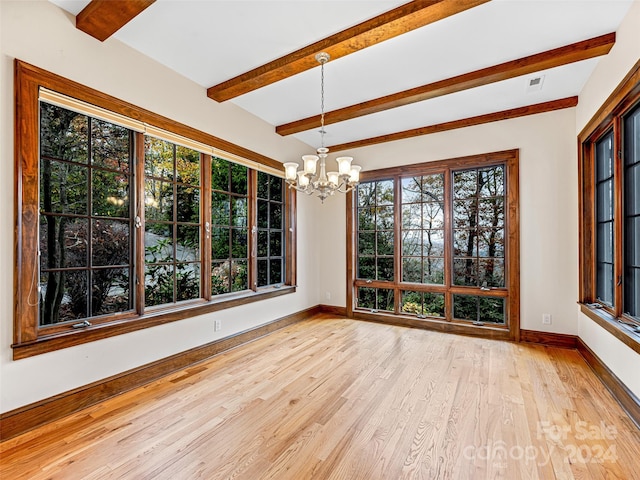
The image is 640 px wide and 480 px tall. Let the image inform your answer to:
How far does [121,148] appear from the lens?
2.67 meters

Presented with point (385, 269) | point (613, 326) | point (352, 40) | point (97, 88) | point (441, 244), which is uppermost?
point (352, 40)

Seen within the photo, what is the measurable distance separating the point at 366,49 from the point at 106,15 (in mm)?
2033

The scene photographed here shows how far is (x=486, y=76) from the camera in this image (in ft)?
9.66

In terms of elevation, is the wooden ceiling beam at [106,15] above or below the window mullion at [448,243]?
above

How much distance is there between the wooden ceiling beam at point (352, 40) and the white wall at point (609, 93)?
1202mm

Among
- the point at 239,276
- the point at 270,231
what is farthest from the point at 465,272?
the point at 239,276

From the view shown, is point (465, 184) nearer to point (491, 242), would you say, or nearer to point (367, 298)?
point (491, 242)

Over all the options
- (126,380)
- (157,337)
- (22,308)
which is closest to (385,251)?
(157,337)

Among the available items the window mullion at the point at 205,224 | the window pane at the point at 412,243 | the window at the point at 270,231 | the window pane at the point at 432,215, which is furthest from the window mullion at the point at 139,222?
the window pane at the point at 432,215

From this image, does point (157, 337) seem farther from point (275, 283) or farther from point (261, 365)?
point (275, 283)

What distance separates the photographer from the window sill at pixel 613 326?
2167 millimetres

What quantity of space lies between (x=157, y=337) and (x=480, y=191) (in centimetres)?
433

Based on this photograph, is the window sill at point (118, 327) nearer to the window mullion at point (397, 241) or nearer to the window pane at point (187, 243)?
the window pane at point (187, 243)

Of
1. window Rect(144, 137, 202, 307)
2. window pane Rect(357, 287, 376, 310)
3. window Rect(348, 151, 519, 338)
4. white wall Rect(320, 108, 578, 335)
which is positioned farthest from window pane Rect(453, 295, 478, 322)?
window Rect(144, 137, 202, 307)
